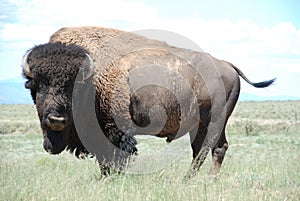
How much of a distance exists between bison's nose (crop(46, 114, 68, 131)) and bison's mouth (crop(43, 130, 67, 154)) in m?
0.22

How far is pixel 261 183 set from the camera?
6.18 m

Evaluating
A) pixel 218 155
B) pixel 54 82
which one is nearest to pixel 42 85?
pixel 54 82

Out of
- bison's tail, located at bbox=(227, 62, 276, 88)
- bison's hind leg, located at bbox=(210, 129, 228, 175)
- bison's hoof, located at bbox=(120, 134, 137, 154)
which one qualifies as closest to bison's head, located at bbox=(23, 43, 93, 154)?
bison's hoof, located at bbox=(120, 134, 137, 154)

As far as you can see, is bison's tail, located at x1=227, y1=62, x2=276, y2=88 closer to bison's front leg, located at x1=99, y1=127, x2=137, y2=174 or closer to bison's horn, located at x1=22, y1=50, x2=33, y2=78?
bison's front leg, located at x1=99, y1=127, x2=137, y2=174

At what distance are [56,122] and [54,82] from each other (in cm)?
53

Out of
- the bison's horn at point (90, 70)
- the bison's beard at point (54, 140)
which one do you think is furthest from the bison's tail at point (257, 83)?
the bison's beard at point (54, 140)

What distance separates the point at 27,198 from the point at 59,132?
6.09 ft

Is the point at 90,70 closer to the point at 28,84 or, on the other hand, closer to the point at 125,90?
the point at 125,90

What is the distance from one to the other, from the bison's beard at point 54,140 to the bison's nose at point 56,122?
0.22 m

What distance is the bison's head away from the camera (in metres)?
6.28

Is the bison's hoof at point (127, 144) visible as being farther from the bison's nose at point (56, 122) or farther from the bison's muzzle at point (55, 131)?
the bison's nose at point (56, 122)

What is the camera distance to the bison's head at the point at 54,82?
247 inches

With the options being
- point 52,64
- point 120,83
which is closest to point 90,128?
point 120,83

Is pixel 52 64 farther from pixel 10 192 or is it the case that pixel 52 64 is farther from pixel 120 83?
pixel 10 192
